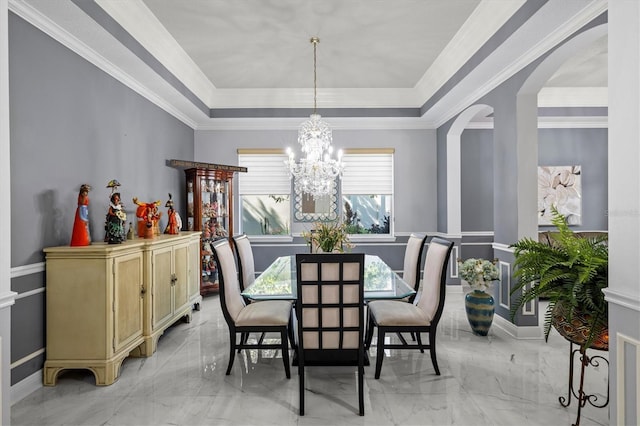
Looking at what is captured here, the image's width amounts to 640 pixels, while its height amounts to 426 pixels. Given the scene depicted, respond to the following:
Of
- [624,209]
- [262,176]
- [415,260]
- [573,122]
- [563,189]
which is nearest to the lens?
[624,209]

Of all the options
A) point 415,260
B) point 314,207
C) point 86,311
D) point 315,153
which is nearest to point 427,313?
point 415,260

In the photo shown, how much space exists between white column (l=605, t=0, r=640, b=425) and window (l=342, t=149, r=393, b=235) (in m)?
4.21

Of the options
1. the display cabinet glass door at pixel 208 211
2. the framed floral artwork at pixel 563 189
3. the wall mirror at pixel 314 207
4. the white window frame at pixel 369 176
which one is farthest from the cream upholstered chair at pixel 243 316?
the framed floral artwork at pixel 563 189

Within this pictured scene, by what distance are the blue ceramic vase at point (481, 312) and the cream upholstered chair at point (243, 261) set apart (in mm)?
2197

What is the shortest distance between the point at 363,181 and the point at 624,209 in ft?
14.4

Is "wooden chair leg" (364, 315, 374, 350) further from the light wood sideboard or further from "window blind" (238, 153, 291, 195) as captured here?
"window blind" (238, 153, 291, 195)

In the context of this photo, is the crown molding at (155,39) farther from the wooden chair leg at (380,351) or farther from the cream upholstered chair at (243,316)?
the wooden chair leg at (380,351)

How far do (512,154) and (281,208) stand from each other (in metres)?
3.47

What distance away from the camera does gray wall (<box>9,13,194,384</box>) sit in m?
2.41

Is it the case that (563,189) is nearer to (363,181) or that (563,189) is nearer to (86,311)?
(363,181)

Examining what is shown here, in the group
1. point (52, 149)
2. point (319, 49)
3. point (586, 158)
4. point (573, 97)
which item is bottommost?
point (52, 149)

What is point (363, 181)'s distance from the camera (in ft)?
19.3

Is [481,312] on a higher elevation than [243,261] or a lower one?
lower

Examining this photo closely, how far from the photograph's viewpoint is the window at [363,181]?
5855 millimetres
